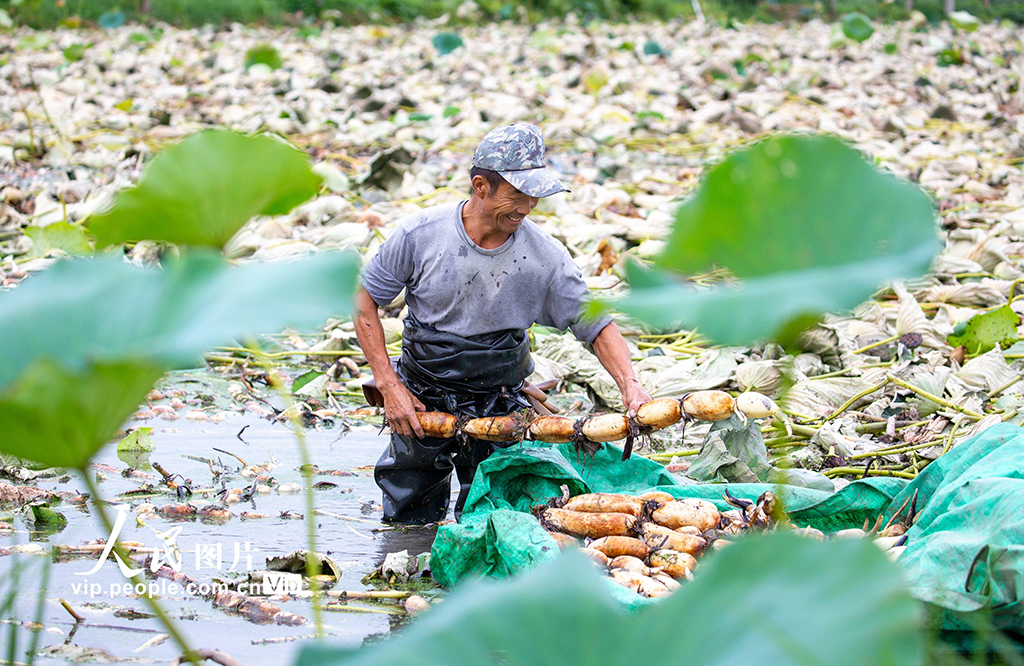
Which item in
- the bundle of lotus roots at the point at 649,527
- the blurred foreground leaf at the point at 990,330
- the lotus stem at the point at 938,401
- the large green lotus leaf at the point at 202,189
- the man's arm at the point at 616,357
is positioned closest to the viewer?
the large green lotus leaf at the point at 202,189

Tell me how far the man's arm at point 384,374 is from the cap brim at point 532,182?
0.54 metres

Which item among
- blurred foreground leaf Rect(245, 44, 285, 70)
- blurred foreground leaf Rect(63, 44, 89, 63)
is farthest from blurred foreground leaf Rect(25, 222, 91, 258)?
blurred foreground leaf Rect(63, 44, 89, 63)

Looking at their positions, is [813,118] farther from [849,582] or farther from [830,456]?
[849,582]

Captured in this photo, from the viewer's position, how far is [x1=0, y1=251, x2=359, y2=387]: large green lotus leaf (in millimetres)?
765

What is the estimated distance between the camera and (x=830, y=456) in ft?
9.71

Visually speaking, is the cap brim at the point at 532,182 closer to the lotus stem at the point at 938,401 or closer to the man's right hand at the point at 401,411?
the man's right hand at the point at 401,411

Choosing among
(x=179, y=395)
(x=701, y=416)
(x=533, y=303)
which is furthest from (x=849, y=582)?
(x=179, y=395)

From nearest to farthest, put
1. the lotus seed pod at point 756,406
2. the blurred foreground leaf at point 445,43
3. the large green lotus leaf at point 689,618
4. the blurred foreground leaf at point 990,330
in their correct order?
the large green lotus leaf at point 689,618 < the lotus seed pod at point 756,406 < the blurred foreground leaf at point 990,330 < the blurred foreground leaf at point 445,43

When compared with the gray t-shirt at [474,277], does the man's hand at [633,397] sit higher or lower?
lower

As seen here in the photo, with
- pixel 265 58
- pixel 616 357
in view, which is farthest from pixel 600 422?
pixel 265 58

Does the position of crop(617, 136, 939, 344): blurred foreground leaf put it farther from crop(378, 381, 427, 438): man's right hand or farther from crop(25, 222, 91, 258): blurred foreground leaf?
crop(25, 222, 91, 258): blurred foreground leaf

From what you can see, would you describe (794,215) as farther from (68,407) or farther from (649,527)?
(649,527)

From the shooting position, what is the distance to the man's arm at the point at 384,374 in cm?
269

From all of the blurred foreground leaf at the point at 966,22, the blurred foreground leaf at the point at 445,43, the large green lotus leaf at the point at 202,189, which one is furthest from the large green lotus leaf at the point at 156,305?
the blurred foreground leaf at the point at 966,22
